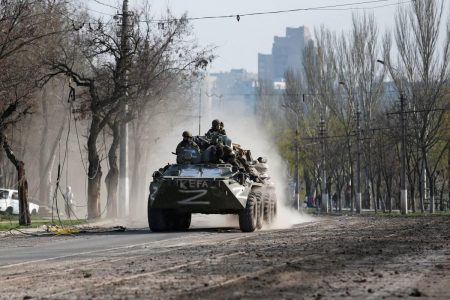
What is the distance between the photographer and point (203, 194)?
2958 cm

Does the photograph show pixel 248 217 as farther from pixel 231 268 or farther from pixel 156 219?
pixel 231 268

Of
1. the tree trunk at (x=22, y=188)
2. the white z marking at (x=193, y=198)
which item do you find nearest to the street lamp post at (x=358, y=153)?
the tree trunk at (x=22, y=188)

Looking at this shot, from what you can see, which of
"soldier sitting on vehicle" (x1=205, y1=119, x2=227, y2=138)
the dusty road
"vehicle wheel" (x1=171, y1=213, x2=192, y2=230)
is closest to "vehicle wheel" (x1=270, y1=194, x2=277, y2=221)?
"vehicle wheel" (x1=171, y1=213, x2=192, y2=230)

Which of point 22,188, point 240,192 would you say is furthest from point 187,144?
point 22,188

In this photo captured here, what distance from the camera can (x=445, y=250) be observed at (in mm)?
20703

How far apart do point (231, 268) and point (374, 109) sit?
68.3m

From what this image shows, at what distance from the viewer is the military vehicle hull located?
96.6 feet

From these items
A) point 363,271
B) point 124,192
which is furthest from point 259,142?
point 363,271

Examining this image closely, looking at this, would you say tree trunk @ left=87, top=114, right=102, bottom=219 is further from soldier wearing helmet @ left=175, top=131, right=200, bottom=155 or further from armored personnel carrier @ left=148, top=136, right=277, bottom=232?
armored personnel carrier @ left=148, top=136, right=277, bottom=232

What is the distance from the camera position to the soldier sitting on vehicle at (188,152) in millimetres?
30922

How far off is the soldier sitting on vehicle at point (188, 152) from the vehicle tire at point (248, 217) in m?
1.92

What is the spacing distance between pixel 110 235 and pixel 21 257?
8.86m

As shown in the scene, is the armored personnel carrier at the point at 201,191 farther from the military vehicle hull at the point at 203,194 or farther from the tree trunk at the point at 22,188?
the tree trunk at the point at 22,188

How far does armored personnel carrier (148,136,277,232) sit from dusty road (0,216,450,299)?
3.99 metres
